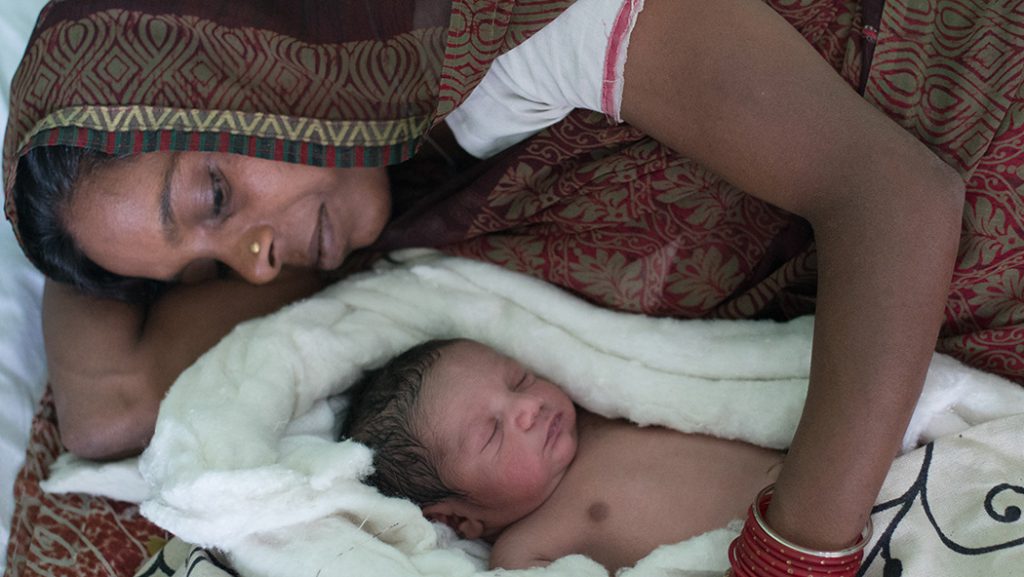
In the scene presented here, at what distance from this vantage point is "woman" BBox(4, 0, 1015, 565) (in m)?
1.07

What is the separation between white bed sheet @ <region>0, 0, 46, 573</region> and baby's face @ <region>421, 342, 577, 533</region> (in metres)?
0.75

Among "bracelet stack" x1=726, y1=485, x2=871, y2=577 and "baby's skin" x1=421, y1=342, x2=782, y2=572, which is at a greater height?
"bracelet stack" x1=726, y1=485, x2=871, y2=577

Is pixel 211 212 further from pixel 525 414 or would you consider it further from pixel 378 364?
pixel 525 414

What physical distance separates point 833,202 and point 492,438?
2.01ft

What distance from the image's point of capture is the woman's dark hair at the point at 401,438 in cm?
141

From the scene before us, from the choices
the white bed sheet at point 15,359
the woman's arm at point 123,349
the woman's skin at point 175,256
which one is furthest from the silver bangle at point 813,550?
the white bed sheet at point 15,359

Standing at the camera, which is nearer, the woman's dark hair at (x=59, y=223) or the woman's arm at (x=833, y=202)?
the woman's arm at (x=833, y=202)

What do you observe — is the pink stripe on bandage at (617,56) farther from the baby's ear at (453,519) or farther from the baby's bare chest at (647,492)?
the baby's ear at (453,519)

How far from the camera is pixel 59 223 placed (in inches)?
55.5

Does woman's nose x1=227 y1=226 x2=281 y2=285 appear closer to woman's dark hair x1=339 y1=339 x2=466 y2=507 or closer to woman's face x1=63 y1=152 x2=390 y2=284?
woman's face x1=63 y1=152 x2=390 y2=284

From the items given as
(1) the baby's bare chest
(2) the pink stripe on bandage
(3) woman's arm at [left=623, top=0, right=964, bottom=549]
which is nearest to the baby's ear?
(1) the baby's bare chest

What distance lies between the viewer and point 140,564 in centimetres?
155

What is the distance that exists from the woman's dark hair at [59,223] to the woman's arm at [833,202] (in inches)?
31.9

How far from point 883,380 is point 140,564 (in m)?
1.20
